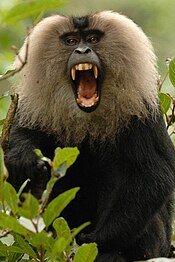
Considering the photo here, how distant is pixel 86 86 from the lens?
342cm

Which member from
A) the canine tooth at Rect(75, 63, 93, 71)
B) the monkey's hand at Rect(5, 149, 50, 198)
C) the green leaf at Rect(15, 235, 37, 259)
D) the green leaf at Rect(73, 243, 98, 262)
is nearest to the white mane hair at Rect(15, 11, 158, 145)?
the canine tooth at Rect(75, 63, 93, 71)

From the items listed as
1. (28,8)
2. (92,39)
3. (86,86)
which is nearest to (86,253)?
(28,8)

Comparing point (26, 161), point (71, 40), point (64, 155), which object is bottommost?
point (26, 161)

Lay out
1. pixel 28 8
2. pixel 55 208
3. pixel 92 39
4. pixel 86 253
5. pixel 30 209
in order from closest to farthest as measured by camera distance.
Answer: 1. pixel 28 8
2. pixel 30 209
3. pixel 55 208
4. pixel 86 253
5. pixel 92 39

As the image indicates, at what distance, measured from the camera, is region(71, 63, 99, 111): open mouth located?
3354mm

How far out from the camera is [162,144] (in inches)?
136

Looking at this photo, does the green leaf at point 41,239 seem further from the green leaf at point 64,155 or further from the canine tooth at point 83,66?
the canine tooth at point 83,66

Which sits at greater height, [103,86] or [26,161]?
[103,86]

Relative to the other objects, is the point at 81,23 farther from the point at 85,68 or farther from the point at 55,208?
the point at 55,208

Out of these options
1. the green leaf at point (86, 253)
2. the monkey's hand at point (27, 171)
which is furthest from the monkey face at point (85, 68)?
the green leaf at point (86, 253)

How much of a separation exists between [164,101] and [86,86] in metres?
0.40

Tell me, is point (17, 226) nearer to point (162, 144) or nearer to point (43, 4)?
point (43, 4)

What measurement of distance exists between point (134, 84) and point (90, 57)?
306 millimetres

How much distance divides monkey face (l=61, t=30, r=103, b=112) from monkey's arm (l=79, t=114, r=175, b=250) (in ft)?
0.86
